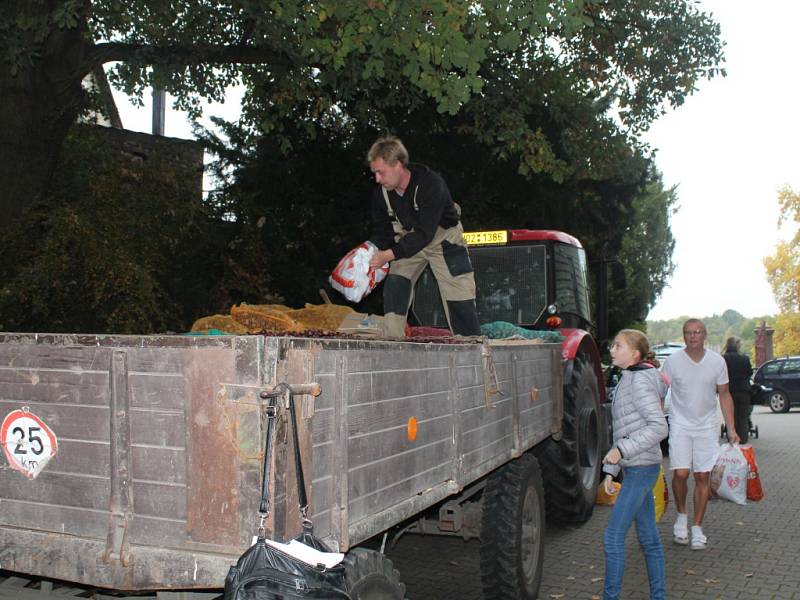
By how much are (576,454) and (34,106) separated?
809 cm

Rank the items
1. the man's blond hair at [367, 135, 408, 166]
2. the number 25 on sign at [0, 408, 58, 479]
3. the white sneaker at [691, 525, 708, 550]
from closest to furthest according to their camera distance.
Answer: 1. the number 25 on sign at [0, 408, 58, 479]
2. the man's blond hair at [367, 135, 408, 166]
3. the white sneaker at [691, 525, 708, 550]

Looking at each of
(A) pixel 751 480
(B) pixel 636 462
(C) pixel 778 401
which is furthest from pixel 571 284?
(C) pixel 778 401

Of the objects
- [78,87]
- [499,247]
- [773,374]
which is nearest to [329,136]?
[78,87]

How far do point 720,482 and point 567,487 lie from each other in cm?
154

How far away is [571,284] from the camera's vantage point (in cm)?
826

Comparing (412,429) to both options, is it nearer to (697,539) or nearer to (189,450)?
(189,450)

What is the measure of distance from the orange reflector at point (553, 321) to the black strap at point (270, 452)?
5739 mm

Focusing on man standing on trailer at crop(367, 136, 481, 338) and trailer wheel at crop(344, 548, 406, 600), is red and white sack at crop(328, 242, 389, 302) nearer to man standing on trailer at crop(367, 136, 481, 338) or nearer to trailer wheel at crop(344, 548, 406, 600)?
man standing on trailer at crop(367, 136, 481, 338)

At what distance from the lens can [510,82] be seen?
46.4 feet

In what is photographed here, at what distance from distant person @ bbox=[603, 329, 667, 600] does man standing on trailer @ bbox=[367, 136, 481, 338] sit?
1.02 m

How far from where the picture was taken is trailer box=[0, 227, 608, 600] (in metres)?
2.26

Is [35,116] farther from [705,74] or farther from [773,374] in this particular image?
[773,374]

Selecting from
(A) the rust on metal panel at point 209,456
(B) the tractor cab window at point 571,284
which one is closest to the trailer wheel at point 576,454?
(B) the tractor cab window at point 571,284

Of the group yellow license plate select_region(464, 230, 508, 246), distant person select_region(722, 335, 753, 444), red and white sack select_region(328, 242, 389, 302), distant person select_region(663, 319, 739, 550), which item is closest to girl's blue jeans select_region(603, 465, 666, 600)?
red and white sack select_region(328, 242, 389, 302)
